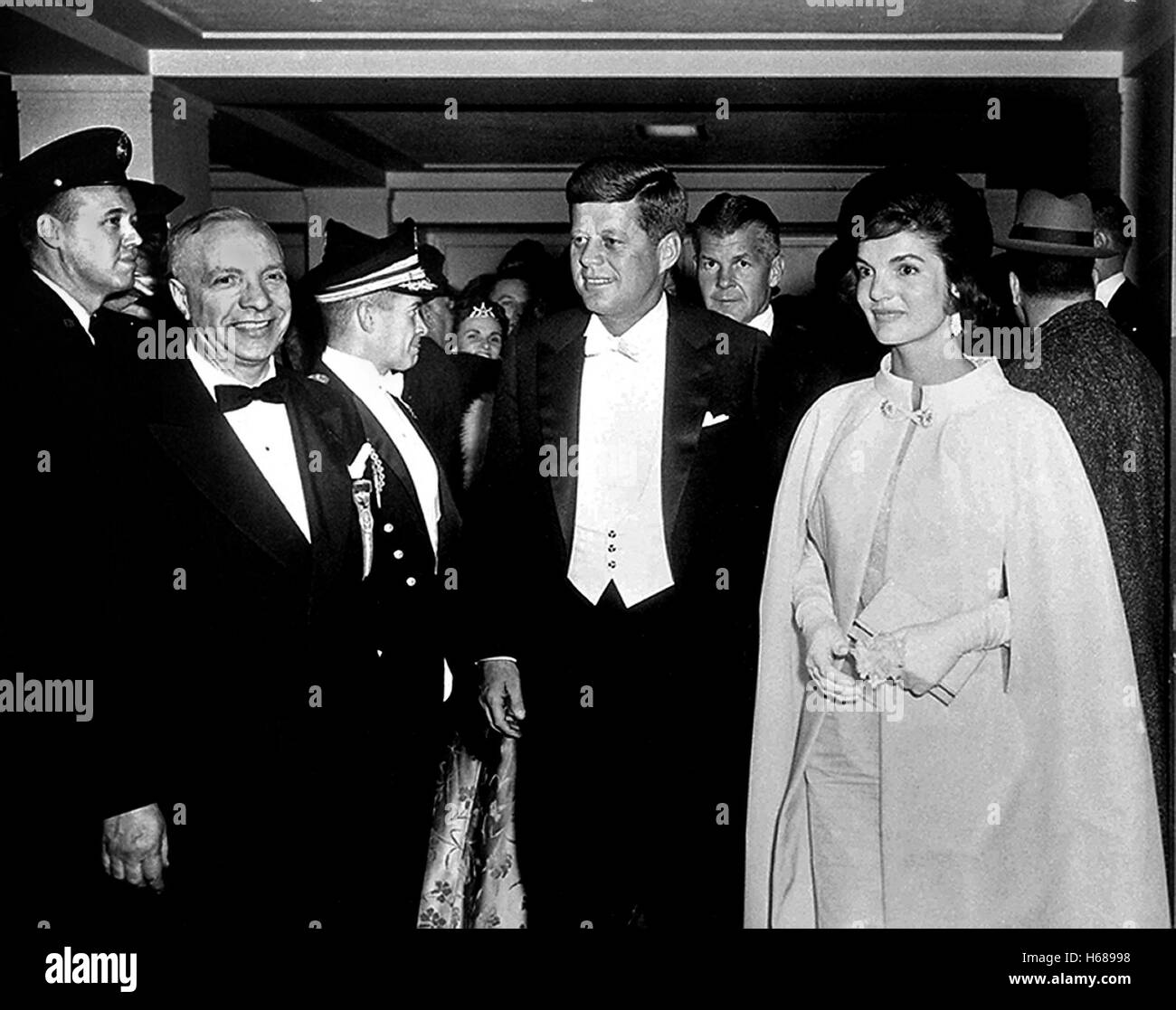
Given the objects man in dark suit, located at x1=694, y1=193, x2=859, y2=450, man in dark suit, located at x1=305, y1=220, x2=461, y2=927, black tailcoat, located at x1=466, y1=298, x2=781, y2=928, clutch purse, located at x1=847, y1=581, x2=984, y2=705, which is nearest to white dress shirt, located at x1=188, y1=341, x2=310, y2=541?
man in dark suit, located at x1=305, y1=220, x2=461, y2=927

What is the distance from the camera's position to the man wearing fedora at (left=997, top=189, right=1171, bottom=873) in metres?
2.20

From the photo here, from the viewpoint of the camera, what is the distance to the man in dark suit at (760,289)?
2221 millimetres

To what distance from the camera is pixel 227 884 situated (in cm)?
221

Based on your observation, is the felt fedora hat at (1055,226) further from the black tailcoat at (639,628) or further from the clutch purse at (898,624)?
the clutch purse at (898,624)

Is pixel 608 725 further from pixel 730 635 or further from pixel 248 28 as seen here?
pixel 248 28

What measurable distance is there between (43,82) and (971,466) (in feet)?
5.69

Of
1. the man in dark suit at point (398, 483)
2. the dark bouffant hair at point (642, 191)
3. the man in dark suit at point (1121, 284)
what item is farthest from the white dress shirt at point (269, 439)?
the man in dark suit at point (1121, 284)

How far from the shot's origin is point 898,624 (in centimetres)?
216

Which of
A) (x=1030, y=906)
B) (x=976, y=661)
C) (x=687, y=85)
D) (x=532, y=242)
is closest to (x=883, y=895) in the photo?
(x=1030, y=906)

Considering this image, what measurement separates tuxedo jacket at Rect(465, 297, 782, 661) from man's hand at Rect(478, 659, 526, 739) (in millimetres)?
26

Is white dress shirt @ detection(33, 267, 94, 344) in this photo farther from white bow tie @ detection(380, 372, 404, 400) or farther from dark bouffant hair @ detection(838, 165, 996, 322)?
dark bouffant hair @ detection(838, 165, 996, 322)

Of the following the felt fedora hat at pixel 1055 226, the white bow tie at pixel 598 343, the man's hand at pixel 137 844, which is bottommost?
the man's hand at pixel 137 844

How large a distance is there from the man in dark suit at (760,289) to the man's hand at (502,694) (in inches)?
24.0

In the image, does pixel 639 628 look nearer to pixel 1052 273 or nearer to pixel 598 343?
pixel 598 343
